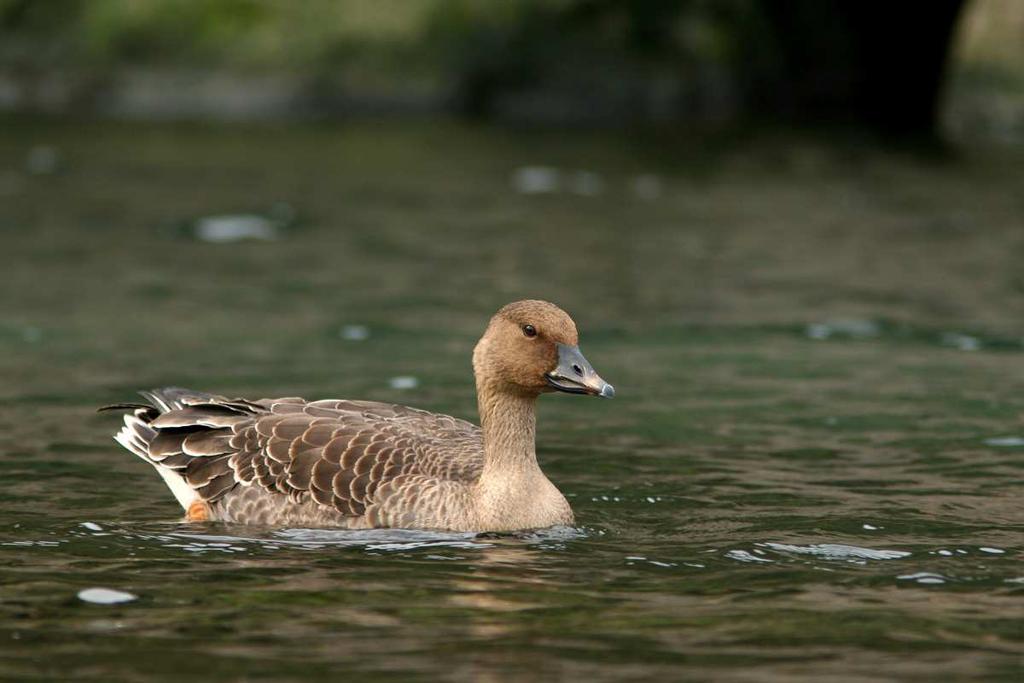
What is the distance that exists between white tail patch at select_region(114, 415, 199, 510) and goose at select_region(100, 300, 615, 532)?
12 mm

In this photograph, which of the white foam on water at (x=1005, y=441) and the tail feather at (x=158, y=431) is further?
the white foam on water at (x=1005, y=441)

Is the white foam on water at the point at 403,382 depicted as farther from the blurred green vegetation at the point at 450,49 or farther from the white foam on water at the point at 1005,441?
the blurred green vegetation at the point at 450,49

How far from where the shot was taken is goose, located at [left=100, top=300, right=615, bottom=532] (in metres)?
10.0

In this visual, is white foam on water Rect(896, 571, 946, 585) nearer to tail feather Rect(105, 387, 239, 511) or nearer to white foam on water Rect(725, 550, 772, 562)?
white foam on water Rect(725, 550, 772, 562)

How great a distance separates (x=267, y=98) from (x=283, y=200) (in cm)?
769

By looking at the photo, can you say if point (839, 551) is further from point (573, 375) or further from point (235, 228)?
point (235, 228)

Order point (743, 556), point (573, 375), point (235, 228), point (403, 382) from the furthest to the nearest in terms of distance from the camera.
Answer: point (235, 228)
point (403, 382)
point (573, 375)
point (743, 556)

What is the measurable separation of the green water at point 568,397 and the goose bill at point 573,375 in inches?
30.6

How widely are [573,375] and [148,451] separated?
2.62 m

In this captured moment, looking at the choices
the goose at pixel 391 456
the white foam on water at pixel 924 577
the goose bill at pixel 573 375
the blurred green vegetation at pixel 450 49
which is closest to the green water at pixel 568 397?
the white foam on water at pixel 924 577

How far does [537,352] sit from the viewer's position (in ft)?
32.9

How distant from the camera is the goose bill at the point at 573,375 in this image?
9.87 metres

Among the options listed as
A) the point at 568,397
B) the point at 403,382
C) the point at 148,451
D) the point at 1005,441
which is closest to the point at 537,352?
the point at 148,451

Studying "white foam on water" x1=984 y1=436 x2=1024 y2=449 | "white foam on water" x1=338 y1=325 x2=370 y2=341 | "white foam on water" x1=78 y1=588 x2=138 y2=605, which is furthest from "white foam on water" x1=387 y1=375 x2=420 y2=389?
"white foam on water" x1=78 y1=588 x2=138 y2=605
